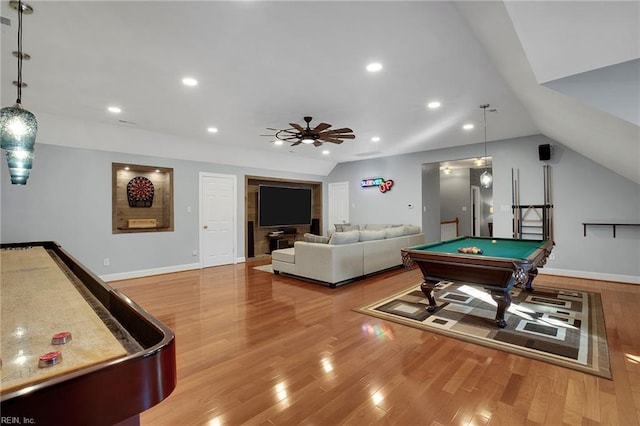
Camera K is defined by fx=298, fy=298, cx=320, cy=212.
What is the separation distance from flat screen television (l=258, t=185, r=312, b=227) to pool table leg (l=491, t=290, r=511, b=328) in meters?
6.32

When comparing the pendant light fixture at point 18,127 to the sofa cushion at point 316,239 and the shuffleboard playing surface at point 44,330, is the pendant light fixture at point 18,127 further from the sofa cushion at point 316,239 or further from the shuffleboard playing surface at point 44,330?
the sofa cushion at point 316,239

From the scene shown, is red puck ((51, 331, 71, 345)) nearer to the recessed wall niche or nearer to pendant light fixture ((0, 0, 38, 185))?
pendant light fixture ((0, 0, 38, 185))

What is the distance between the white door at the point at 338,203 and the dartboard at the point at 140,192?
17.5 feet

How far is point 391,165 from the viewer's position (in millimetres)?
8414

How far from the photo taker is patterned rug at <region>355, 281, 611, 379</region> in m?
2.69

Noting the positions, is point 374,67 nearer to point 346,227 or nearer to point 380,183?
point 380,183

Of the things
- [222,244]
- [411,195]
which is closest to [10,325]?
[222,244]

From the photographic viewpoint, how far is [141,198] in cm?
640

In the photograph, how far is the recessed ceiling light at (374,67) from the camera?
10.1 feet

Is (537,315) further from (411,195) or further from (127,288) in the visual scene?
(127,288)

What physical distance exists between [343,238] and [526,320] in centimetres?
277

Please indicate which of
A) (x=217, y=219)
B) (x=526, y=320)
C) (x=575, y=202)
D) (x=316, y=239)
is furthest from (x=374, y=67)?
(x=217, y=219)

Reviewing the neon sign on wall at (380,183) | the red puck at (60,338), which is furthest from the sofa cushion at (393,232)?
the red puck at (60,338)

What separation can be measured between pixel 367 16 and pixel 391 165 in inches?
249
